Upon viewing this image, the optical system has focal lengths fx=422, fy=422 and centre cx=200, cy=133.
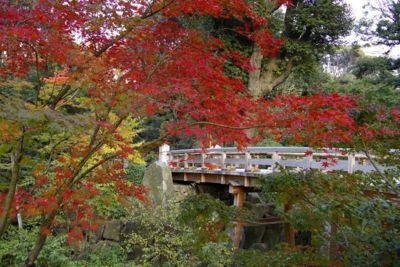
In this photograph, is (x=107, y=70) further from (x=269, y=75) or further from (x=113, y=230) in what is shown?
(x=269, y=75)

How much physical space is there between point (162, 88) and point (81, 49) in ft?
3.18

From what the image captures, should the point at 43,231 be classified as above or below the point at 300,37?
below

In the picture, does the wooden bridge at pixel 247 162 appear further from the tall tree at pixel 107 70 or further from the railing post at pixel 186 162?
the tall tree at pixel 107 70

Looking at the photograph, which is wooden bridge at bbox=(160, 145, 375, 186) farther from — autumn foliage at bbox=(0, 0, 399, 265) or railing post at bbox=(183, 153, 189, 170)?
autumn foliage at bbox=(0, 0, 399, 265)

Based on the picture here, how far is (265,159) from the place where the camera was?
35.7 ft

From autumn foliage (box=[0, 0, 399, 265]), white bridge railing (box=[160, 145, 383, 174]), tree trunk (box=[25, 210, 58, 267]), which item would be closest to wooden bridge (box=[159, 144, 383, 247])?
white bridge railing (box=[160, 145, 383, 174])

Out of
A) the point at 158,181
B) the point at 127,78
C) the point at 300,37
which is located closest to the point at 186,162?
the point at 158,181

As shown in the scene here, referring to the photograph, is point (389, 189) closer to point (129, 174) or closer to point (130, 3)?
point (130, 3)

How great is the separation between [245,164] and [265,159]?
0.95m

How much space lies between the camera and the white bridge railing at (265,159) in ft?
26.3

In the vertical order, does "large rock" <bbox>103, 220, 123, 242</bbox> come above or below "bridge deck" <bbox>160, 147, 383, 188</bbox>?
below

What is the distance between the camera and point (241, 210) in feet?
19.7

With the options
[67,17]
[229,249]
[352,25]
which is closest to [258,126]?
[67,17]

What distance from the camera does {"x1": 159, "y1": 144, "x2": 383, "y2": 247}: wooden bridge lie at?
824cm
